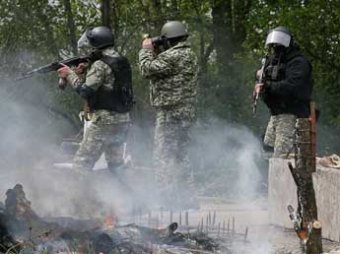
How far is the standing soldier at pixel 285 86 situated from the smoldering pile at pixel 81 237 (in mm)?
1680

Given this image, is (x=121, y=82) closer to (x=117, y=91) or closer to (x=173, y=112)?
(x=117, y=91)

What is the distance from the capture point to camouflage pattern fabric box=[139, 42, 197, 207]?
31.0ft

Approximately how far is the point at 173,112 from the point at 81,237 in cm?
294

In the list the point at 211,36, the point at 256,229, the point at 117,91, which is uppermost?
the point at 211,36

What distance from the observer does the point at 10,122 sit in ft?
40.3

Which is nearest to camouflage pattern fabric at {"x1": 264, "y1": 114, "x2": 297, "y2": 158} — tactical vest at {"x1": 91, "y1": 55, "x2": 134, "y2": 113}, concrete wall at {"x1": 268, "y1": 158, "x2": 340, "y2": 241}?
concrete wall at {"x1": 268, "y1": 158, "x2": 340, "y2": 241}

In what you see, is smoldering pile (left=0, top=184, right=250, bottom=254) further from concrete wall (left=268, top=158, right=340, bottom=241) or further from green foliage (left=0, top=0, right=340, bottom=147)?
green foliage (left=0, top=0, right=340, bottom=147)

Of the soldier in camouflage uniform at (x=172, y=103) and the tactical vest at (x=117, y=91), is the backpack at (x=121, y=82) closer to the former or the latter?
the tactical vest at (x=117, y=91)

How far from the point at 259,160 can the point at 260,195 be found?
1.06 metres

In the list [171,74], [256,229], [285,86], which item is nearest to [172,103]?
[171,74]

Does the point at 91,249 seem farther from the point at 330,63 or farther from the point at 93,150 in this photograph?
the point at 330,63

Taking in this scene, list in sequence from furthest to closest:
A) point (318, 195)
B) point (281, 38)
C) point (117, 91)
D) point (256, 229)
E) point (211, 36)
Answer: point (211, 36), point (117, 91), point (281, 38), point (256, 229), point (318, 195)

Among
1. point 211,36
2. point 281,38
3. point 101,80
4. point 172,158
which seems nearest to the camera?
point 281,38

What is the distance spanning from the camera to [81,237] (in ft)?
22.9
